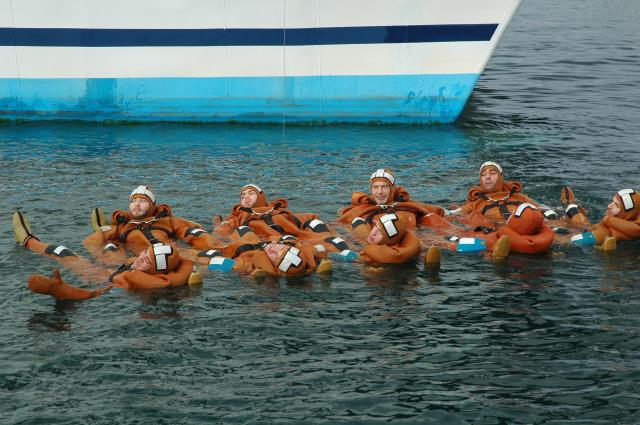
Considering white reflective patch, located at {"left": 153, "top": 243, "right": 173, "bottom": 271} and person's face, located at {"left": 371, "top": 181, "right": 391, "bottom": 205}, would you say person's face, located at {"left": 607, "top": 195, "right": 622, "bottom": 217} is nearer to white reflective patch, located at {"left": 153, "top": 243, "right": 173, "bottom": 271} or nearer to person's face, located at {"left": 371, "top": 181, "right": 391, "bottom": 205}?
person's face, located at {"left": 371, "top": 181, "right": 391, "bottom": 205}

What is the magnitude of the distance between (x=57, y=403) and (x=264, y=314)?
338cm

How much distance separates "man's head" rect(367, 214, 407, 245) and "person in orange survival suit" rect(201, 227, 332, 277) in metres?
0.93

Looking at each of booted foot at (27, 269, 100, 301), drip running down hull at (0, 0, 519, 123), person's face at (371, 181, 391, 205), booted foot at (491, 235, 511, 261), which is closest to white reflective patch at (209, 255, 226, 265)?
booted foot at (27, 269, 100, 301)

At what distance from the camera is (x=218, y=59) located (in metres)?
25.1

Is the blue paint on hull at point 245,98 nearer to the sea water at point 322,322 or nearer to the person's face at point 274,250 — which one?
the sea water at point 322,322

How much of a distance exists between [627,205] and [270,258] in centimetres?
630

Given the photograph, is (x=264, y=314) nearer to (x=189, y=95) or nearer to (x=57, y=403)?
(x=57, y=403)

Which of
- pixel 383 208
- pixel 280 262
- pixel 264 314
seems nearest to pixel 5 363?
pixel 264 314

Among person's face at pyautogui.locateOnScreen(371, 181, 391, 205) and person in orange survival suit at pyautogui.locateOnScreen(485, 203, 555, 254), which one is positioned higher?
person's face at pyautogui.locateOnScreen(371, 181, 391, 205)

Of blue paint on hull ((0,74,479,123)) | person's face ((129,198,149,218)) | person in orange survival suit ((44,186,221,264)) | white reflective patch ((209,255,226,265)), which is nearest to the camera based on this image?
white reflective patch ((209,255,226,265))

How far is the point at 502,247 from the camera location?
15367 mm

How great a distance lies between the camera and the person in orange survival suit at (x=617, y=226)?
16.1m

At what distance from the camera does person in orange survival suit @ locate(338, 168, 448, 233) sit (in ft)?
56.4

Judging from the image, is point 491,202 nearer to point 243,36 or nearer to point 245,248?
point 245,248
